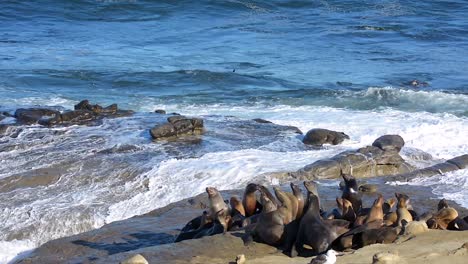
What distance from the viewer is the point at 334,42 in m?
31.2

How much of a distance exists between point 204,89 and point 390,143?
9.87 m

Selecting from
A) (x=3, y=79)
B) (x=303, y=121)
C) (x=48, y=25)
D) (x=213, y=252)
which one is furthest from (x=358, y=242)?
(x=48, y=25)

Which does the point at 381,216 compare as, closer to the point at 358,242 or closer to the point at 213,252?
the point at 358,242

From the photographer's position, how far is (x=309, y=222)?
827cm

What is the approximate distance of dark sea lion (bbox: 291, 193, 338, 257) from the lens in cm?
809

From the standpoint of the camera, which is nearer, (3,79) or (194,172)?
(194,172)

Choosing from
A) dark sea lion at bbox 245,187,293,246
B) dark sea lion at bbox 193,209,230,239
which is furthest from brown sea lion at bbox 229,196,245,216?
dark sea lion at bbox 245,187,293,246

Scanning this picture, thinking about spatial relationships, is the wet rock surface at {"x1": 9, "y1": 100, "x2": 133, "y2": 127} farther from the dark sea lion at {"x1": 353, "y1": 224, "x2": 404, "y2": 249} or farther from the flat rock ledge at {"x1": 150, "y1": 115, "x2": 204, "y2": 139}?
the dark sea lion at {"x1": 353, "y1": 224, "x2": 404, "y2": 249}

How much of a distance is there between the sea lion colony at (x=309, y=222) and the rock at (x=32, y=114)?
7.81m

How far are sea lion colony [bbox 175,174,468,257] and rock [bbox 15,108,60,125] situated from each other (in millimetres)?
7813

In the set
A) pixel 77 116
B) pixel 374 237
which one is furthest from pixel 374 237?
pixel 77 116

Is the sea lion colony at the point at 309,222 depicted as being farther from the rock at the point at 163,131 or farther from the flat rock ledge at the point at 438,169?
the rock at the point at 163,131

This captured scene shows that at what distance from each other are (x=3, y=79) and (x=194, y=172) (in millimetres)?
12274

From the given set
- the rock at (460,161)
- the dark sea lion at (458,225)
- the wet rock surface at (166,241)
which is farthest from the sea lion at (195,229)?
the rock at (460,161)
